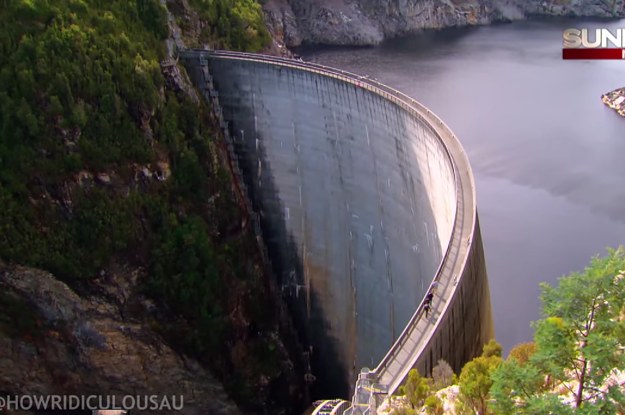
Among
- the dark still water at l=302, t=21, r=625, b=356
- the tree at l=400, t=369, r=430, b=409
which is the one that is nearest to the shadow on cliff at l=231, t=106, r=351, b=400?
the dark still water at l=302, t=21, r=625, b=356

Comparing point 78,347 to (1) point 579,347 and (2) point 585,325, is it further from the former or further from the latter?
(2) point 585,325

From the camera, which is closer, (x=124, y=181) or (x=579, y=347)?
(x=579, y=347)

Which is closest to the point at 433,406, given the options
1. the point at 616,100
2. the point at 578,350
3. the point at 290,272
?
the point at 578,350

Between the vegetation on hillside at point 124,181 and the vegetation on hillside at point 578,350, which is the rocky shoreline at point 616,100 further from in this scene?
the vegetation on hillside at point 578,350

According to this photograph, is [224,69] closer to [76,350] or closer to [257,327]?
[257,327]

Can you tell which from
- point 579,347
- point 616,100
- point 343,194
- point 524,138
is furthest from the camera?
point 616,100

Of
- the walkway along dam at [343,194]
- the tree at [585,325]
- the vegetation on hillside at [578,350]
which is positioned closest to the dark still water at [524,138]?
the walkway along dam at [343,194]

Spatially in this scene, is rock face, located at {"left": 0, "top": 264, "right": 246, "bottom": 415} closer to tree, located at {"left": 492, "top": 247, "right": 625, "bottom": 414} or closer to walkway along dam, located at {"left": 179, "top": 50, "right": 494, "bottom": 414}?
walkway along dam, located at {"left": 179, "top": 50, "right": 494, "bottom": 414}
